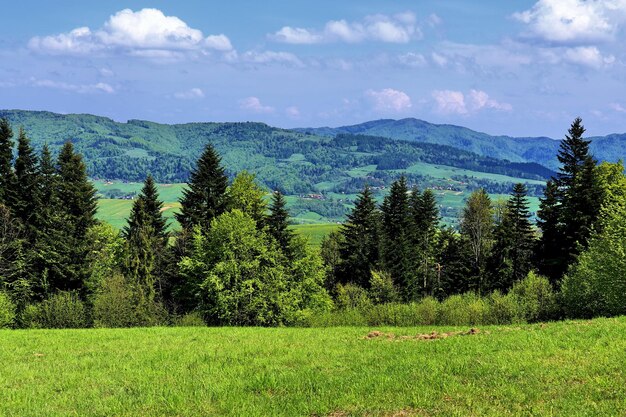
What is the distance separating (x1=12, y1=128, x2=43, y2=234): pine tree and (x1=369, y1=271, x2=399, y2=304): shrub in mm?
37195

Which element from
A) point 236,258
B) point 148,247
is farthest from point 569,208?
point 148,247

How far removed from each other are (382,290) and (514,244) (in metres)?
19.3

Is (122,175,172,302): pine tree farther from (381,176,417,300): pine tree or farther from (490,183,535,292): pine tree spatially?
(490,183,535,292): pine tree

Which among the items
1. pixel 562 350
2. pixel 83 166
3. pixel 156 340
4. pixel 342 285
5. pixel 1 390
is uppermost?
pixel 83 166

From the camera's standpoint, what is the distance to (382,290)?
6231 cm

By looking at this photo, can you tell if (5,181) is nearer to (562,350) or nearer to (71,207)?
(71,207)

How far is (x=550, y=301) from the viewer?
132ft

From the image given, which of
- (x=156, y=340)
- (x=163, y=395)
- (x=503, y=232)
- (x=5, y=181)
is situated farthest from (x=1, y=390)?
(x=503, y=232)

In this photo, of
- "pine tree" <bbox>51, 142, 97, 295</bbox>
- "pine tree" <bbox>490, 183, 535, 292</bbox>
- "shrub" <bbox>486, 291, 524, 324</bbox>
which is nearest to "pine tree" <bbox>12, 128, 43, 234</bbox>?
"pine tree" <bbox>51, 142, 97, 295</bbox>

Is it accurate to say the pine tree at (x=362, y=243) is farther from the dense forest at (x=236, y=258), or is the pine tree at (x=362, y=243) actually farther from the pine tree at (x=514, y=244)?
the pine tree at (x=514, y=244)

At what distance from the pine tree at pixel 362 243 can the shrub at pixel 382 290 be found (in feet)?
10.0

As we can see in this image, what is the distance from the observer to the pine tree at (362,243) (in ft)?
218

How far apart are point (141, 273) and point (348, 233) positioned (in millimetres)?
26704

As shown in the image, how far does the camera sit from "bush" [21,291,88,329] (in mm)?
44281
